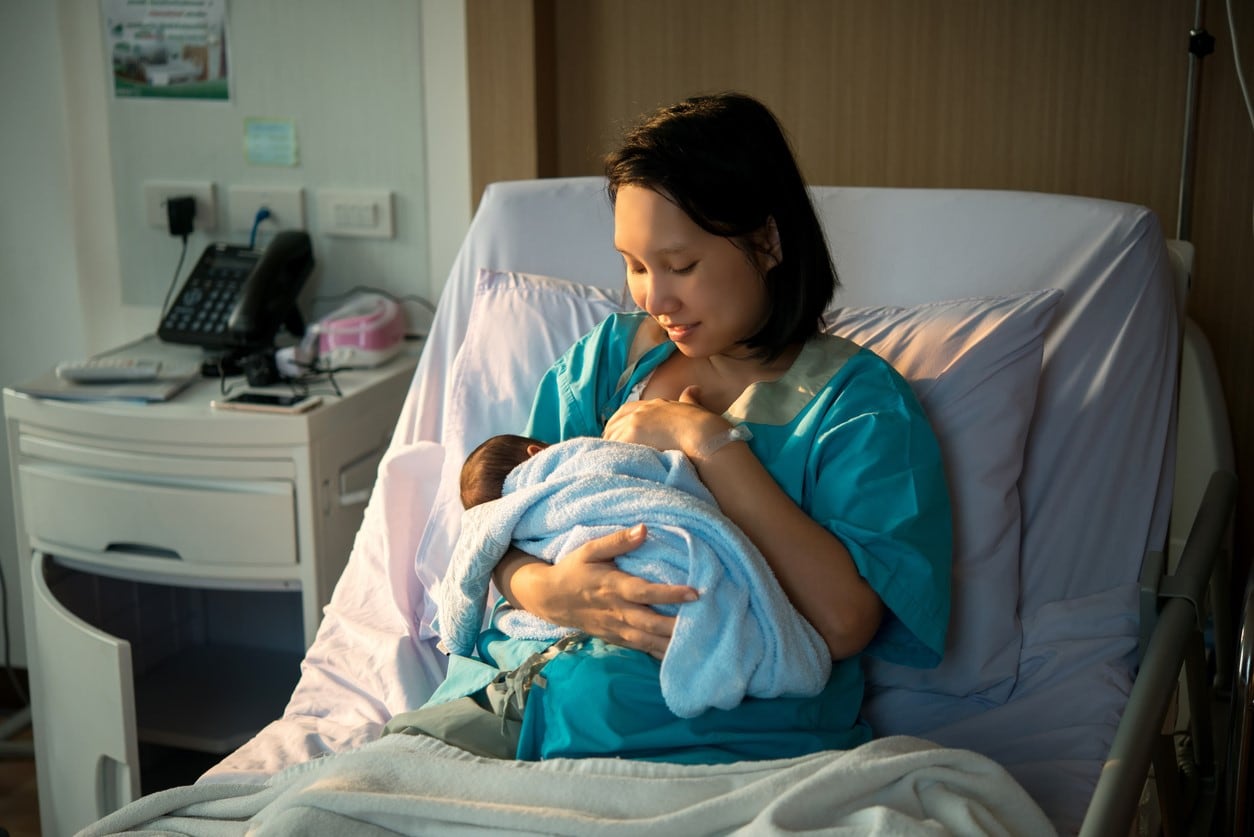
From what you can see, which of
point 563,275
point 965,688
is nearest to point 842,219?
point 563,275

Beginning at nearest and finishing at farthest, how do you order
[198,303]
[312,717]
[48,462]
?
[312,717]
[48,462]
[198,303]

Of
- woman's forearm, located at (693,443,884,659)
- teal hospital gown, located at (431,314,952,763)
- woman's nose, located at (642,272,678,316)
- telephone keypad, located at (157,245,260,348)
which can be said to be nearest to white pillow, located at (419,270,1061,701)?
teal hospital gown, located at (431,314,952,763)

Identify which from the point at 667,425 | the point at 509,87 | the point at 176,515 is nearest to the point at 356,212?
the point at 509,87

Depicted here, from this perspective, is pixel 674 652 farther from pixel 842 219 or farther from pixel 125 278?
pixel 125 278

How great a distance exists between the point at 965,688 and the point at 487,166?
48.2 inches

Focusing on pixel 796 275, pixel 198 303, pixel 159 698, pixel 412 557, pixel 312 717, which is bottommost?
pixel 159 698

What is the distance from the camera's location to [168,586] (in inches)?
104

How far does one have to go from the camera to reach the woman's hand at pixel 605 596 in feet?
4.10

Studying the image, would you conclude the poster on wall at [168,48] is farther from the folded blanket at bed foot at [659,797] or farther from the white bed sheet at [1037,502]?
the folded blanket at bed foot at [659,797]

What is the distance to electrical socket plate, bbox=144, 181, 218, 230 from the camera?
2.55m

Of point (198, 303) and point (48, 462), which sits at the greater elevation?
point (198, 303)

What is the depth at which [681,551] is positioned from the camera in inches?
49.1

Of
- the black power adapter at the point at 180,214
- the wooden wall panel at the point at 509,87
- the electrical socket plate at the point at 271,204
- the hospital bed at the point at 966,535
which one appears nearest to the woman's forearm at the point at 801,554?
the hospital bed at the point at 966,535

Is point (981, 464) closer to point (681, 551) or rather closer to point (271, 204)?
point (681, 551)
